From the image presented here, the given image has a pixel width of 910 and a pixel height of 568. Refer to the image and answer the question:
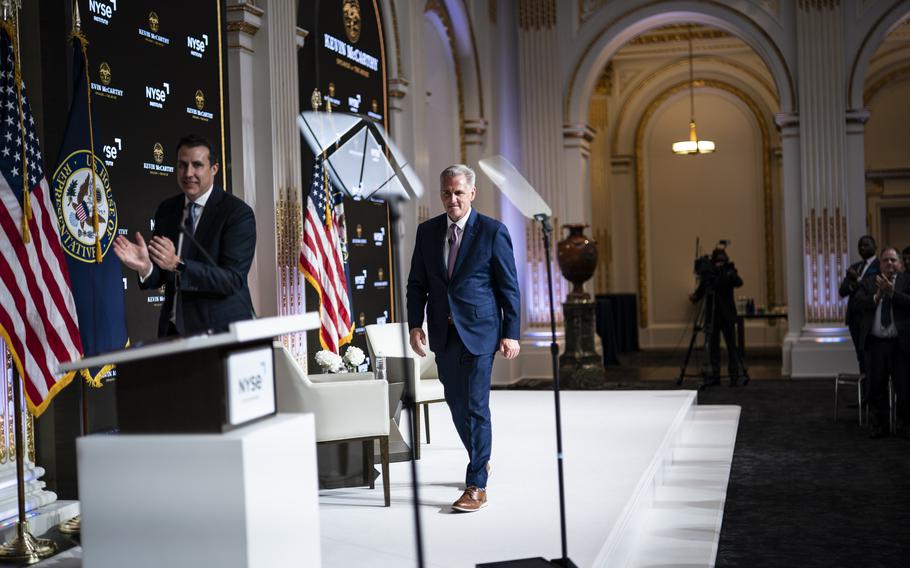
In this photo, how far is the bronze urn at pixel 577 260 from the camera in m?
Result: 10.4

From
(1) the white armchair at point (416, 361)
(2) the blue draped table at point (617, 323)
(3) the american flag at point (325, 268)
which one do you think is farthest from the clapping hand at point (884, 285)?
(2) the blue draped table at point (617, 323)

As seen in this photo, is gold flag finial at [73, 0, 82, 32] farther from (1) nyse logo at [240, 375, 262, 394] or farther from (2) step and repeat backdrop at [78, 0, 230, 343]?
(1) nyse logo at [240, 375, 262, 394]

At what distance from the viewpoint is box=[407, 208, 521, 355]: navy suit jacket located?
168 inches

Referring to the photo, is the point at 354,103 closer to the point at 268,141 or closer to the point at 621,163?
the point at 268,141

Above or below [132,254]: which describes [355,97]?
above

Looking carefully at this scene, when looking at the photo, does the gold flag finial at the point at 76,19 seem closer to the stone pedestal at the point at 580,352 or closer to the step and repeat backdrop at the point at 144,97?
the step and repeat backdrop at the point at 144,97

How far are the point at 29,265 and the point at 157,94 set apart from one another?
5.91ft

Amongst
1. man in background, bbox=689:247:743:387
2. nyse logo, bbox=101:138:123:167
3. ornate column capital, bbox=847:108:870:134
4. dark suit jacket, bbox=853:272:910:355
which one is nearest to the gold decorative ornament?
ornate column capital, bbox=847:108:870:134

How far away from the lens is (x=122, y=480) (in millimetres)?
2248

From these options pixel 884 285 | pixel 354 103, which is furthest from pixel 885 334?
pixel 354 103

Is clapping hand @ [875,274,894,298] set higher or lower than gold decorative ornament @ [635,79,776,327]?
lower

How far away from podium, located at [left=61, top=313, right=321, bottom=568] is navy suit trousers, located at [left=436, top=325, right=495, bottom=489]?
1.99m

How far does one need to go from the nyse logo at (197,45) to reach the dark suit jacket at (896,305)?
4.77 m

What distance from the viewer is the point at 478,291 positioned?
14.1 ft
